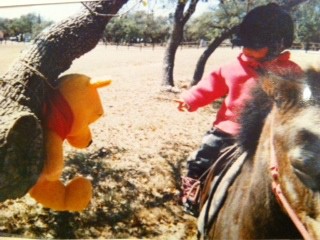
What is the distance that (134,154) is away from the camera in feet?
9.52

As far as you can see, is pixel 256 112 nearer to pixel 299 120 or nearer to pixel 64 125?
pixel 299 120

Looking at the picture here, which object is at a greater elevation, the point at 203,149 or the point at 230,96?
the point at 230,96

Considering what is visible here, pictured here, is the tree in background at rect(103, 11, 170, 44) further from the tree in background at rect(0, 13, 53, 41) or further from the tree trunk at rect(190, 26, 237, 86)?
the tree in background at rect(0, 13, 53, 41)

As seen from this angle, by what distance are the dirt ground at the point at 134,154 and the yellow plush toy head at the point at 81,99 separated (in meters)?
0.33

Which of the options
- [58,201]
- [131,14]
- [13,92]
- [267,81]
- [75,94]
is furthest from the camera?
[131,14]

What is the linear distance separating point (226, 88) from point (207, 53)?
327mm

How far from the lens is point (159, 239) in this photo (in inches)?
115

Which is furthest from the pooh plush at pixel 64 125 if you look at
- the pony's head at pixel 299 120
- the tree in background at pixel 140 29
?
the pony's head at pixel 299 120

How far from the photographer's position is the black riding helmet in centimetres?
240

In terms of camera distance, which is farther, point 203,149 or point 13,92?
point 203,149

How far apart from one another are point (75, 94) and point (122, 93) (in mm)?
593

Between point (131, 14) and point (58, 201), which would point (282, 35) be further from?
point (58, 201)

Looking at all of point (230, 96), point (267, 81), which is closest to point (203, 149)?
point (230, 96)

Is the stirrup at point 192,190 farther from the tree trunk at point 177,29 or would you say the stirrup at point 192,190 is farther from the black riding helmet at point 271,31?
the black riding helmet at point 271,31
